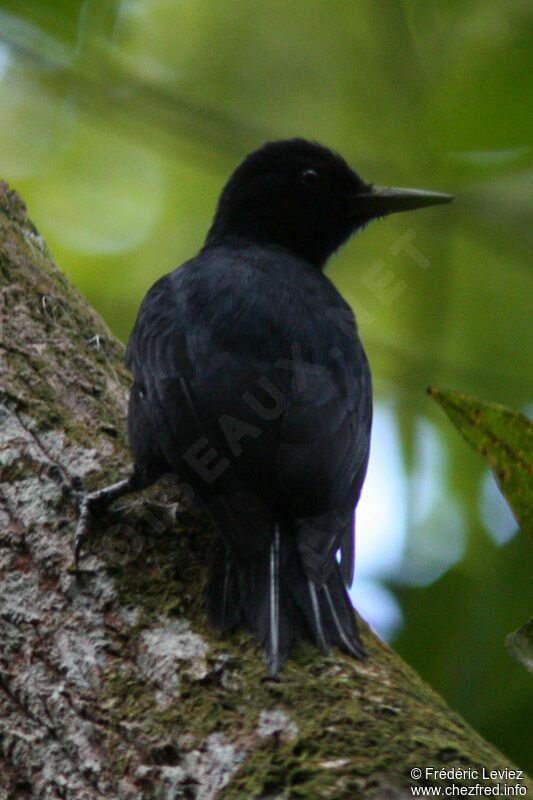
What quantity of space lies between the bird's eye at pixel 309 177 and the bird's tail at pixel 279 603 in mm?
2586

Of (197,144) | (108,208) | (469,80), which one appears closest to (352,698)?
(469,80)

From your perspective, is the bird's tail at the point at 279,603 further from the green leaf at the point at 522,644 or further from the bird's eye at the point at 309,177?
the bird's eye at the point at 309,177

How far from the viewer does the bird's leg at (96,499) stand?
282cm

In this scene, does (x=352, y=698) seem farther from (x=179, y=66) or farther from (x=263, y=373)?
(x=179, y=66)

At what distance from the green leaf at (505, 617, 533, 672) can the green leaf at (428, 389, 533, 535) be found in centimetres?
22

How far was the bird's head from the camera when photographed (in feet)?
16.3

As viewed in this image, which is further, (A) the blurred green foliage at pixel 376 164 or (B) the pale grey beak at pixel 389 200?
(B) the pale grey beak at pixel 389 200

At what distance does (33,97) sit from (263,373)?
3.29 m

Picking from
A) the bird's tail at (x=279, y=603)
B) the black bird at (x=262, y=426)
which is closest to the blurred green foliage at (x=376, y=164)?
the black bird at (x=262, y=426)

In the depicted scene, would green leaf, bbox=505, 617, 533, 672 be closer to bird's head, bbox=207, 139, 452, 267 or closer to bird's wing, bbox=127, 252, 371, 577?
bird's wing, bbox=127, 252, 371, 577

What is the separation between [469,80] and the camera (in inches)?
150

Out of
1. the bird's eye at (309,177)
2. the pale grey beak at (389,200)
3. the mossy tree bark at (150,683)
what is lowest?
the mossy tree bark at (150,683)

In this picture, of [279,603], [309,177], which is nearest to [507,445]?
[279,603]

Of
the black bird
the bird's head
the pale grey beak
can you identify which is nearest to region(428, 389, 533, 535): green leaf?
the black bird
